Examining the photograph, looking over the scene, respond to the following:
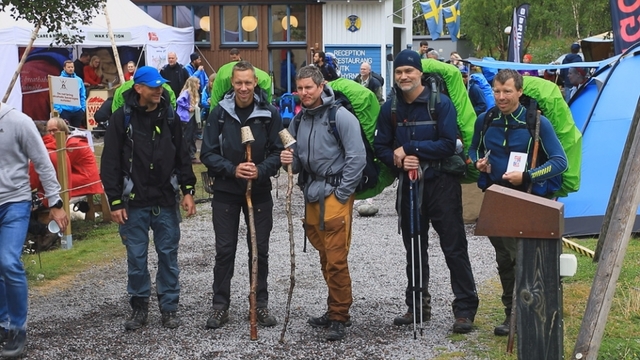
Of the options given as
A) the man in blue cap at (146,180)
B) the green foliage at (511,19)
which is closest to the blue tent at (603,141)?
the man in blue cap at (146,180)

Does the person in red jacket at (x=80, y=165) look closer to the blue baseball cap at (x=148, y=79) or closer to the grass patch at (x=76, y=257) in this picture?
the grass patch at (x=76, y=257)

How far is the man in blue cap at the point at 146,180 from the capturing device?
6379mm

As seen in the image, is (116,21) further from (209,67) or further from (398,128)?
(398,128)

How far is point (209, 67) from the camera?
90.1 ft

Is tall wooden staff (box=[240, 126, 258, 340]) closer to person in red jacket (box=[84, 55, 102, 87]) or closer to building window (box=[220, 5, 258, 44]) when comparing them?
Result: person in red jacket (box=[84, 55, 102, 87])

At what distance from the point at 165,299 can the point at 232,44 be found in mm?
21861

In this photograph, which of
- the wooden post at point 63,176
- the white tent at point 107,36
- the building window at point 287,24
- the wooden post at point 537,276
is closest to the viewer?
the wooden post at point 537,276

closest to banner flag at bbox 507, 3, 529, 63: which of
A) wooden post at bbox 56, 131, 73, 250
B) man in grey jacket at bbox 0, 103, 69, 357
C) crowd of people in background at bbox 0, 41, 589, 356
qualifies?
wooden post at bbox 56, 131, 73, 250

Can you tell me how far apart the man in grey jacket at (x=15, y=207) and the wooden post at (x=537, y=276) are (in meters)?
3.39

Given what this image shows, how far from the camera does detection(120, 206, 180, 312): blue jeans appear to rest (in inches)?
256

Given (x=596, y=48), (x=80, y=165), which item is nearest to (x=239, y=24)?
(x=596, y=48)

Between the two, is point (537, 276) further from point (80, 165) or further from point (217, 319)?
point (80, 165)

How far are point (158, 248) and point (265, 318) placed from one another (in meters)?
1.00

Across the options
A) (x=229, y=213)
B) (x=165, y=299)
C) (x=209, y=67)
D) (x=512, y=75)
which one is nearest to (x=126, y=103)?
(x=229, y=213)
